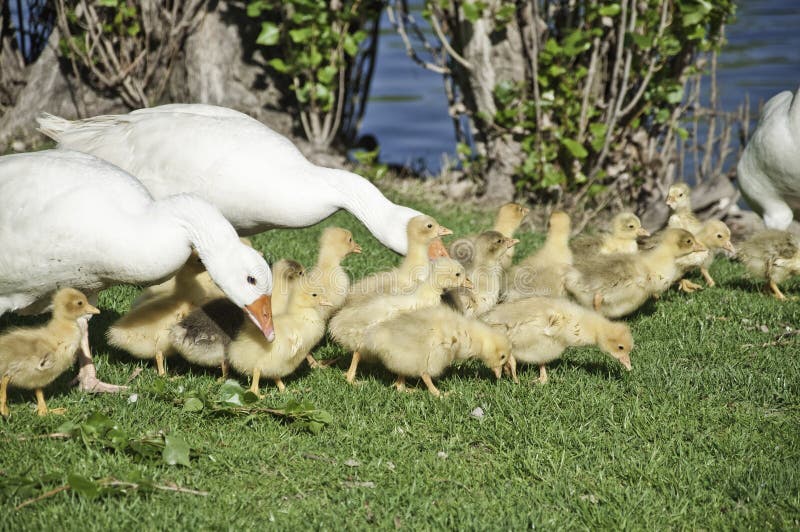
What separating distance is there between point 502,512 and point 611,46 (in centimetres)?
759

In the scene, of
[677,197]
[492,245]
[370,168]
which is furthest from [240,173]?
[370,168]

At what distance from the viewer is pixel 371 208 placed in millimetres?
6879

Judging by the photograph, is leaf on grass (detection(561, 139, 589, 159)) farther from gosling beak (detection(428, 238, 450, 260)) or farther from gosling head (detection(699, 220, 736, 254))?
gosling beak (detection(428, 238, 450, 260))

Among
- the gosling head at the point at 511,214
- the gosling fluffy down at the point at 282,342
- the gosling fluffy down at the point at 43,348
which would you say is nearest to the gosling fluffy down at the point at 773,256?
the gosling head at the point at 511,214

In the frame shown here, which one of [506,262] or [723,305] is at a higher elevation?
[506,262]

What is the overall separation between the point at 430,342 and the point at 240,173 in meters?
1.81

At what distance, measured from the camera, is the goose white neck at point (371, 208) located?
6.77 metres

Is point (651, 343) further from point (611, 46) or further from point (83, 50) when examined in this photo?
point (83, 50)

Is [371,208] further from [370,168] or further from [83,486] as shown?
[370,168]

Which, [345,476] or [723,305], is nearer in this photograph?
[345,476]

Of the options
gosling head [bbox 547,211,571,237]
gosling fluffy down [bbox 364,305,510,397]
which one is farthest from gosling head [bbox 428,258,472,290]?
gosling head [bbox 547,211,571,237]

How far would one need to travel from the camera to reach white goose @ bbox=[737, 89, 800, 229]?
27.6 ft

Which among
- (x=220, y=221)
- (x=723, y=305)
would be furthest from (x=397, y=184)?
(x=220, y=221)

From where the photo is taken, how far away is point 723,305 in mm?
8102
